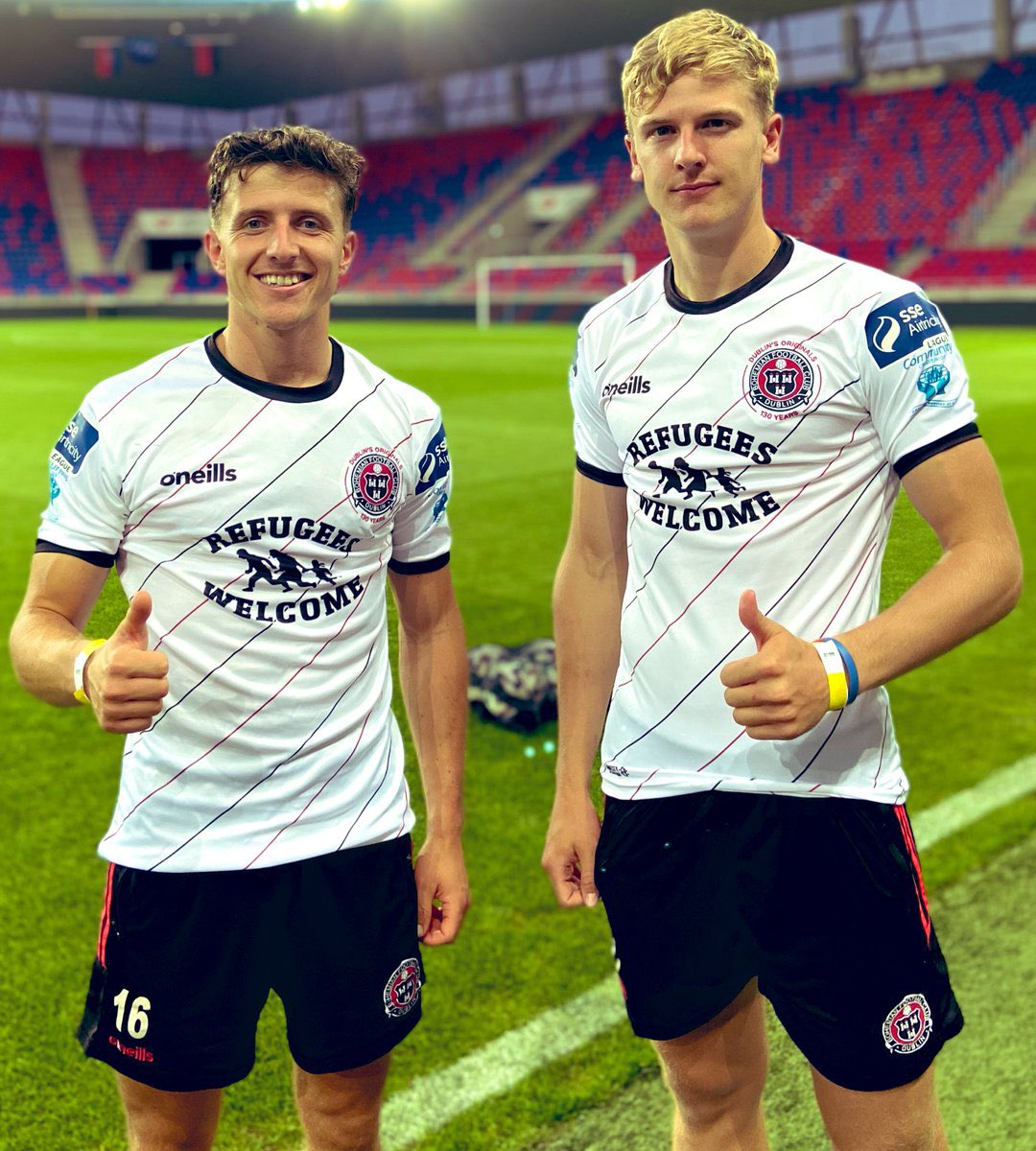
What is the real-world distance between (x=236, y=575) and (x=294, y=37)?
130 ft

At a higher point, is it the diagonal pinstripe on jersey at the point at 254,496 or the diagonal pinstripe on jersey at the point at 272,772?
the diagonal pinstripe on jersey at the point at 254,496

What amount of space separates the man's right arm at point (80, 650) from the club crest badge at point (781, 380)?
0.97 metres

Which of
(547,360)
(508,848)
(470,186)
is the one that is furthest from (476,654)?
(470,186)

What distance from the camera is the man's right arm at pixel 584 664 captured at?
2252 millimetres

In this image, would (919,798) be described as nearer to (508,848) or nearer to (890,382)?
(508,848)

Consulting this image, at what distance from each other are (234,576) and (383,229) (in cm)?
4650

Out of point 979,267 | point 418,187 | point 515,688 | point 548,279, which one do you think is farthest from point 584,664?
point 418,187

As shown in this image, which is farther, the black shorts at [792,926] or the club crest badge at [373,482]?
the club crest badge at [373,482]

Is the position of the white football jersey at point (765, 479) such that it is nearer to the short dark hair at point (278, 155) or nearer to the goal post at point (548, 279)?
the short dark hair at point (278, 155)

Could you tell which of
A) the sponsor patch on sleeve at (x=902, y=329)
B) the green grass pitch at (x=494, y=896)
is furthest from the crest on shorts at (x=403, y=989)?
the sponsor patch on sleeve at (x=902, y=329)

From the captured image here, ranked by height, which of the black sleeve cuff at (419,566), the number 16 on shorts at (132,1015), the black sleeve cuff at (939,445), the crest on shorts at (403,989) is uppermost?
the black sleeve cuff at (939,445)

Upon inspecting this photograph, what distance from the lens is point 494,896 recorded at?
3.68 meters

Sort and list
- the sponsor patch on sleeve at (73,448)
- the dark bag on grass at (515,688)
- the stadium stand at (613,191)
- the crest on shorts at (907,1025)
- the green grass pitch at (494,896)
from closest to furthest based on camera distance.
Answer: the crest on shorts at (907,1025)
the sponsor patch on sleeve at (73,448)
the green grass pitch at (494,896)
the dark bag on grass at (515,688)
the stadium stand at (613,191)

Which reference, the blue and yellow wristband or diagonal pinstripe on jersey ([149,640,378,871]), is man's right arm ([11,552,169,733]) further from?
the blue and yellow wristband
